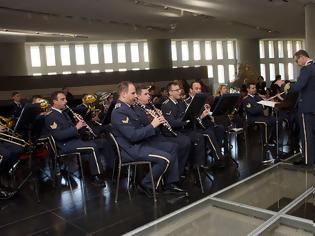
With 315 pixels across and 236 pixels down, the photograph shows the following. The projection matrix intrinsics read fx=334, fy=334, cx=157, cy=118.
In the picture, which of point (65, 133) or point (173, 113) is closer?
point (65, 133)

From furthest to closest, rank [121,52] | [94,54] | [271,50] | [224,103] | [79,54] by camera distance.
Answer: [271,50] < [121,52] < [94,54] < [79,54] < [224,103]

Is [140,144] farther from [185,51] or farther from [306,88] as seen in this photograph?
[185,51]

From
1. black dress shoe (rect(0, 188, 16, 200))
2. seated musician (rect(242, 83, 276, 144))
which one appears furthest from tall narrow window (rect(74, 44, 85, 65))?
black dress shoe (rect(0, 188, 16, 200))

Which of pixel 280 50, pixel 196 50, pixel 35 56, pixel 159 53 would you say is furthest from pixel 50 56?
pixel 280 50

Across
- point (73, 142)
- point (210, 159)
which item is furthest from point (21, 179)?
point (210, 159)

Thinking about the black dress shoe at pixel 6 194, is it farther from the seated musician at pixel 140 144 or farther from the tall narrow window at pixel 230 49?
the tall narrow window at pixel 230 49

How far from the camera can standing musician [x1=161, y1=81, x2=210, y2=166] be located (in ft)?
14.1

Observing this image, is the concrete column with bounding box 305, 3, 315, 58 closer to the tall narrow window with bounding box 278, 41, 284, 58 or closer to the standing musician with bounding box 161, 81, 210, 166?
the standing musician with bounding box 161, 81, 210, 166

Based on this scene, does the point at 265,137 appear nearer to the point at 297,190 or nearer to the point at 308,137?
the point at 308,137

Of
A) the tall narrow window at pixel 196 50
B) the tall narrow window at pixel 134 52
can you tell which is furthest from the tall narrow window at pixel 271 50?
the tall narrow window at pixel 134 52

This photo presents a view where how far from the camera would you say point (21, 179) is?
4844 mm

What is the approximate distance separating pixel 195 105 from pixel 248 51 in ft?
44.2

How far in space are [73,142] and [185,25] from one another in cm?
750

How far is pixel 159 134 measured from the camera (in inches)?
167
